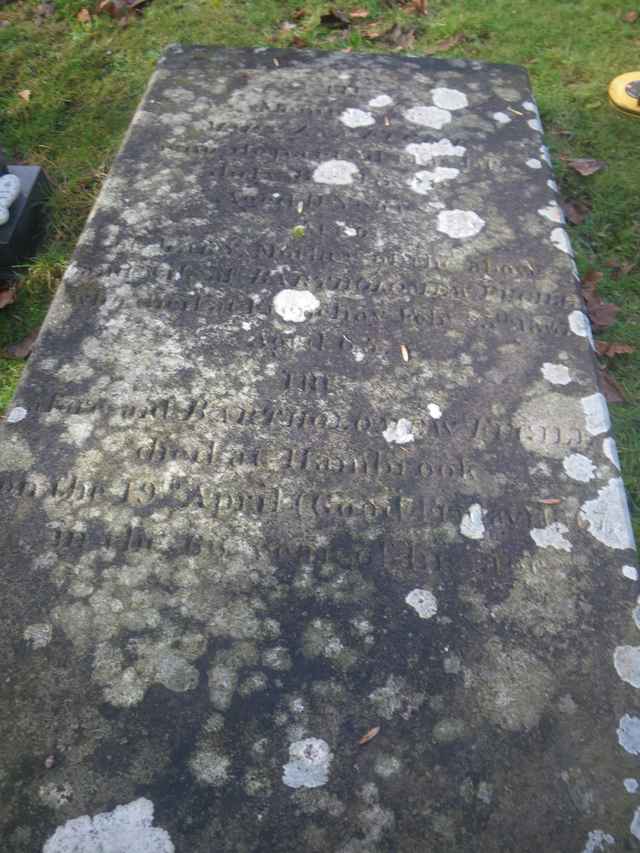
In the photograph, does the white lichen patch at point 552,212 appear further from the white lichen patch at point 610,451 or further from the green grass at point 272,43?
the white lichen patch at point 610,451

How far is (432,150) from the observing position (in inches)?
130

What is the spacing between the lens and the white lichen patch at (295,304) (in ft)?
8.87

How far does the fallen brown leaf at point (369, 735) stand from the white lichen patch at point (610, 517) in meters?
0.83

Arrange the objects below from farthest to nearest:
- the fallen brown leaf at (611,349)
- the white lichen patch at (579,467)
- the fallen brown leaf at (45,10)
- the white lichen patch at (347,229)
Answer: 1. the fallen brown leaf at (45,10)
2. the fallen brown leaf at (611,349)
3. the white lichen patch at (347,229)
4. the white lichen patch at (579,467)

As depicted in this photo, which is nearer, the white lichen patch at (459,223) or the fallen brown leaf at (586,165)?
the white lichen patch at (459,223)

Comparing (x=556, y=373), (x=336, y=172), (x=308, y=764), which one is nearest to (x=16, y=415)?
(x=308, y=764)

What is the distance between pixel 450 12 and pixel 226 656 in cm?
468

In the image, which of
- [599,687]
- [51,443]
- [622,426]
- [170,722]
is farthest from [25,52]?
[599,687]

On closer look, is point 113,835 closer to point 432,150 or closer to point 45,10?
point 432,150

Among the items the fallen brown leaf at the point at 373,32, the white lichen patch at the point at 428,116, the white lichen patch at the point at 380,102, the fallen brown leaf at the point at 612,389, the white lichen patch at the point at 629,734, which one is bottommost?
the fallen brown leaf at the point at 612,389

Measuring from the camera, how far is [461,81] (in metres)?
3.65

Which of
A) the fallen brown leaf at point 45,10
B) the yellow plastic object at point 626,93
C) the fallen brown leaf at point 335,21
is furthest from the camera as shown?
the fallen brown leaf at point 45,10

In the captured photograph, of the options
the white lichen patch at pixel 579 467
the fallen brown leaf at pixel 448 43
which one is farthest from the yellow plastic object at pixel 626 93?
the white lichen patch at pixel 579 467

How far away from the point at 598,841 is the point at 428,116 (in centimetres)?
285
